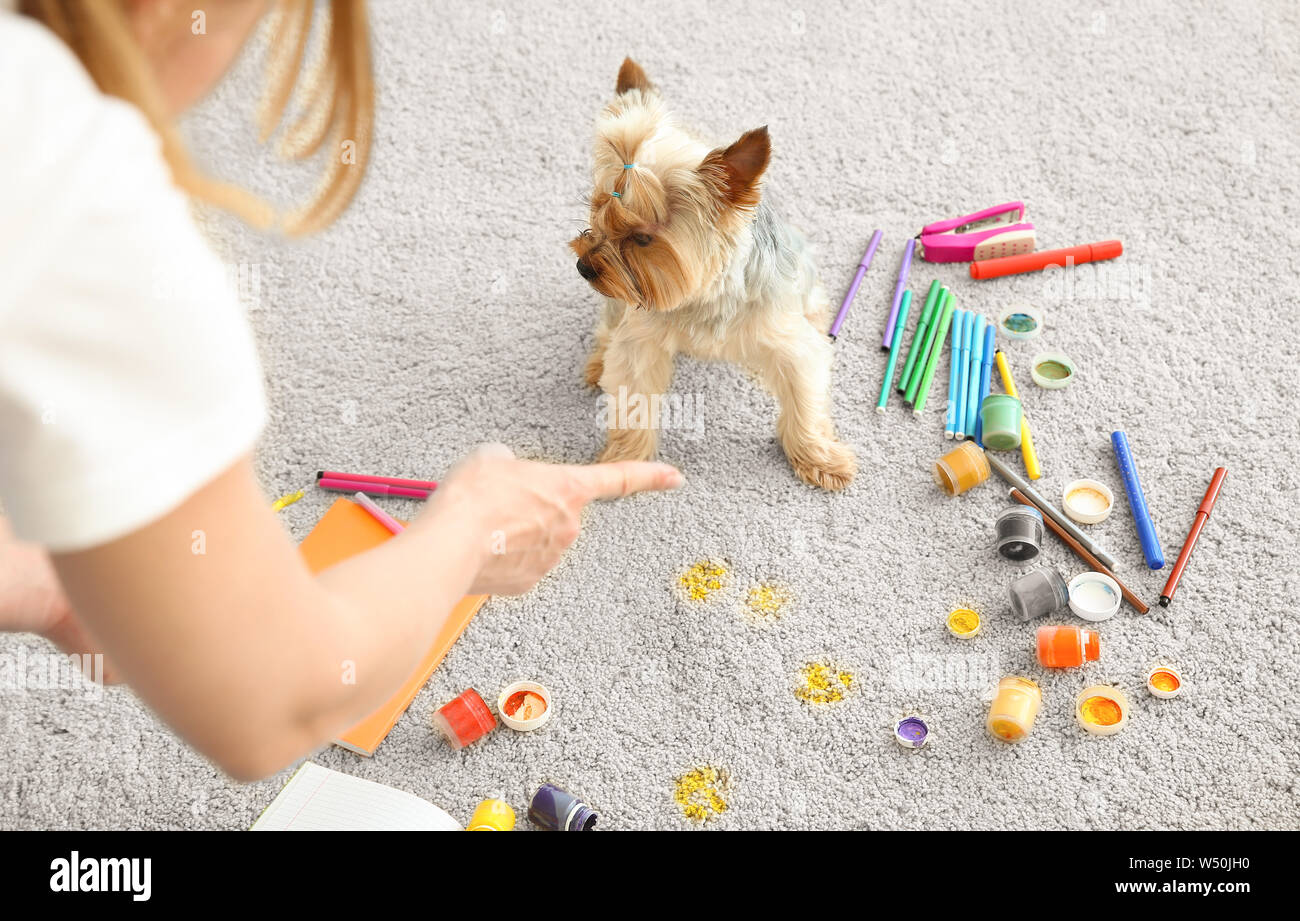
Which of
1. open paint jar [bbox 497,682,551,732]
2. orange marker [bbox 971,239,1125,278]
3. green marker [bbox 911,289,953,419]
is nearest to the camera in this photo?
open paint jar [bbox 497,682,551,732]

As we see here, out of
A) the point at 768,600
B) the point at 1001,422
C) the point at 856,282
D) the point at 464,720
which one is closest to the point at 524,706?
the point at 464,720

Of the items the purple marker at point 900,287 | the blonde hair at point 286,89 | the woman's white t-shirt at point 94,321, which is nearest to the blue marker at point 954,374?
the purple marker at point 900,287

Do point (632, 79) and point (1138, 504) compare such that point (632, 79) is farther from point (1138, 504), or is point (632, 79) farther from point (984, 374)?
point (1138, 504)

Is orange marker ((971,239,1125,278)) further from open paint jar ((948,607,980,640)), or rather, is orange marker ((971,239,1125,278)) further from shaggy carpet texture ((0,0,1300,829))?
open paint jar ((948,607,980,640))

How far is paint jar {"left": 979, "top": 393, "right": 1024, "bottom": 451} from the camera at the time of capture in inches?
67.3

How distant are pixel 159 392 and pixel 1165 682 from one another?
4.80 ft

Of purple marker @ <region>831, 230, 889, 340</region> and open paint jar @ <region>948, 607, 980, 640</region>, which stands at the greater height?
purple marker @ <region>831, 230, 889, 340</region>

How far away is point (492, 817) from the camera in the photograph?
4.58 feet

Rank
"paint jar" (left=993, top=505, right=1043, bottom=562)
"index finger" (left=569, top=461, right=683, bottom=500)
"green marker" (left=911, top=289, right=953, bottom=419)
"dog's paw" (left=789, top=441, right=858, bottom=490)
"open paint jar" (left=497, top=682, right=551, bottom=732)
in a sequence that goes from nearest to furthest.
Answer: "index finger" (left=569, top=461, right=683, bottom=500)
"open paint jar" (left=497, top=682, right=551, bottom=732)
"paint jar" (left=993, top=505, right=1043, bottom=562)
"dog's paw" (left=789, top=441, right=858, bottom=490)
"green marker" (left=911, top=289, right=953, bottom=419)

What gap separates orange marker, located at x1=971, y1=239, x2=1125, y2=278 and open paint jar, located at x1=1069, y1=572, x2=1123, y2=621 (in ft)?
2.09

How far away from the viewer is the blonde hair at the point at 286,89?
437 millimetres

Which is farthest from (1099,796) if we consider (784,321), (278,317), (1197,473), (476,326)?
(278,317)

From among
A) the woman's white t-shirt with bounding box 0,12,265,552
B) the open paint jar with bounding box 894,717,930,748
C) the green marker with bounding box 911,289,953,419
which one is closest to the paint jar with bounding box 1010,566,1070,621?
the open paint jar with bounding box 894,717,930,748

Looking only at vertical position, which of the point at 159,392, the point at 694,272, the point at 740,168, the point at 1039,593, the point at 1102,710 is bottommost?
the point at 1102,710
